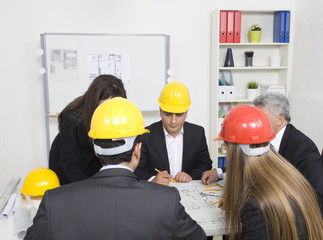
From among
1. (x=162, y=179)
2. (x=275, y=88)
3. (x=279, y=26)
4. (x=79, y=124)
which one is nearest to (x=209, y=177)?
(x=162, y=179)

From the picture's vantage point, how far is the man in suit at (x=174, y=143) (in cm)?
230

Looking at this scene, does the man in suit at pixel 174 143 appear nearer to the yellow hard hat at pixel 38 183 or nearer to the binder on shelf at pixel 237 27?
the yellow hard hat at pixel 38 183

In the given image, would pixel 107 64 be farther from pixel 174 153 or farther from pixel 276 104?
pixel 276 104

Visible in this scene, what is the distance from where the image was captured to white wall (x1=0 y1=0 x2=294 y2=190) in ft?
11.7

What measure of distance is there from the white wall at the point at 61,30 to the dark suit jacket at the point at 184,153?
149 centimetres

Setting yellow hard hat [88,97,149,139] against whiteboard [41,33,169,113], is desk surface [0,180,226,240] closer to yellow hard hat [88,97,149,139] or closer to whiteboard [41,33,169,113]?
yellow hard hat [88,97,149,139]

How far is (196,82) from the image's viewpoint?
3.96 metres

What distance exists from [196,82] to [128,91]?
2.91 ft

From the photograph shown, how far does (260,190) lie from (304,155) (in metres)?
Result: 0.77

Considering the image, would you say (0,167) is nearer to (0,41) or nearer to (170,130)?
(0,41)

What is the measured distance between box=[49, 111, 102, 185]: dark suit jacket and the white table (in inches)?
25.2

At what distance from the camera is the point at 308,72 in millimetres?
3576

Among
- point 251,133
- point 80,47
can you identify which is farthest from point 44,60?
point 251,133

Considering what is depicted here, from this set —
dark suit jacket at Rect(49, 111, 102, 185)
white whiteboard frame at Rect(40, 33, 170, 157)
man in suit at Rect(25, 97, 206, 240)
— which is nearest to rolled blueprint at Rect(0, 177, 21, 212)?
dark suit jacket at Rect(49, 111, 102, 185)
